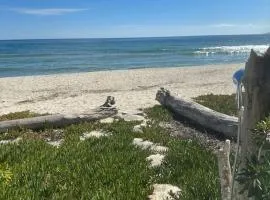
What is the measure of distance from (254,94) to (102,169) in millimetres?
4399

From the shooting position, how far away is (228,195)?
4648 millimetres

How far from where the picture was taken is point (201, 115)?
13.2 m

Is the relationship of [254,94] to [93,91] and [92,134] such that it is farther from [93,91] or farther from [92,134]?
[93,91]

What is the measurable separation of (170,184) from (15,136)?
5654 mm

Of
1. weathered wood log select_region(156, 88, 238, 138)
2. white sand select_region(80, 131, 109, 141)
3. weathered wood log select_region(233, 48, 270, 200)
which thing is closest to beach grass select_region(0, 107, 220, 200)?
white sand select_region(80, 131, 109, 141)

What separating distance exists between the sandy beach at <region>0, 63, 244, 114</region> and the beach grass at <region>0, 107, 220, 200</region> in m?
5.64

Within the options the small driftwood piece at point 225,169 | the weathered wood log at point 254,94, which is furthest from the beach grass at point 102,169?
the weathered wood log at point 254,94

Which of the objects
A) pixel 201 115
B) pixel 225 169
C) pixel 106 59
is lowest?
pixel 106 59

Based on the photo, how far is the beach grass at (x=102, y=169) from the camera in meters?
7.10

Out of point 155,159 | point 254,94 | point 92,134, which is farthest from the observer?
point 92,134

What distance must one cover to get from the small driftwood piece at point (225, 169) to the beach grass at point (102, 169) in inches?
81.9

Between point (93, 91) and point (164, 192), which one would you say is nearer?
point (164, 192)

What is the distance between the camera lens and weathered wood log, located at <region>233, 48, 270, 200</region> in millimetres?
4406

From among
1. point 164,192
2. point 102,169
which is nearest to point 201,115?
point 102,169
